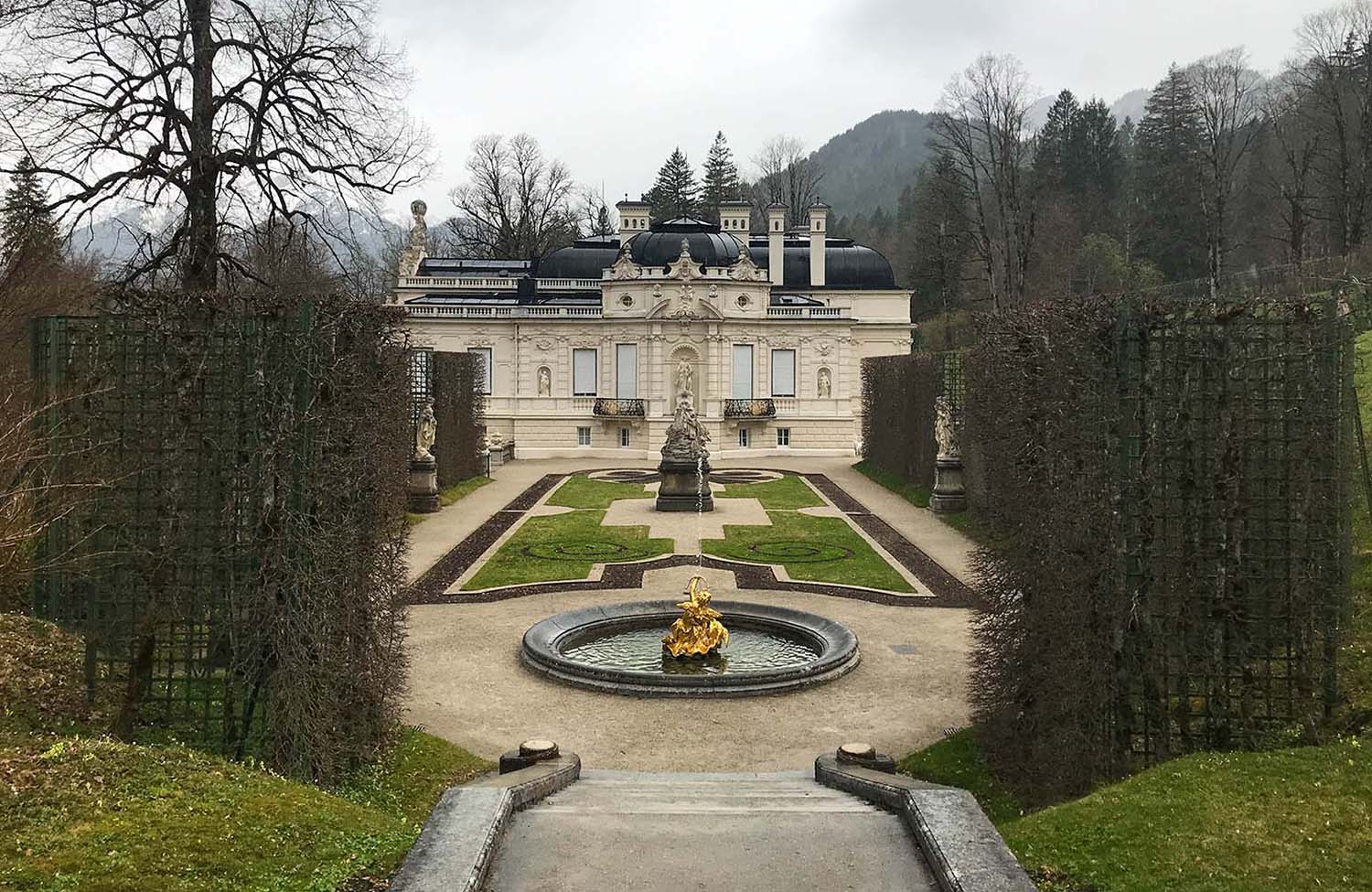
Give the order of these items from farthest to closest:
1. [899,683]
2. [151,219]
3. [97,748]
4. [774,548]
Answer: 1. [774,548]
2. [151,219]
3. [899,683]
4. [97,748]

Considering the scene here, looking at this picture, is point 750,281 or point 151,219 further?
point 750,281

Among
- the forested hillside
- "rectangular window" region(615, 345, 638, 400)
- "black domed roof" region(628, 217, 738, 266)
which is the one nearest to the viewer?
"rectangular window" region(615, 345, 638, 400)

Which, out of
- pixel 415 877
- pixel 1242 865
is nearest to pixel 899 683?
pixel 1242 865

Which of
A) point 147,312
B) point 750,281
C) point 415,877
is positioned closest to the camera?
point 415,877

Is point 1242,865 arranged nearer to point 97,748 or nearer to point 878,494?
point 97,748

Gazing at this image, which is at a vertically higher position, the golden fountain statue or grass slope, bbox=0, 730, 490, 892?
grass slope, bbox=0, 730, 490, 892

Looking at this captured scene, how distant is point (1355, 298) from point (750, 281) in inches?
966

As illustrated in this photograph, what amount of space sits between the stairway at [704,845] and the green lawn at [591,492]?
67.5 ft

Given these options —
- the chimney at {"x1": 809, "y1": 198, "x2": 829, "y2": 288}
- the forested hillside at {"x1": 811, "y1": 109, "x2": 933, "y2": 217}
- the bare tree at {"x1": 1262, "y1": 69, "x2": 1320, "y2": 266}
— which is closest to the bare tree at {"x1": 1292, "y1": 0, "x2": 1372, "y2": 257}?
the bare tree at {"x1": 1262, "y1": 69, "x2": 1320, "y2": 266}

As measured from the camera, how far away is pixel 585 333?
43.3 meters

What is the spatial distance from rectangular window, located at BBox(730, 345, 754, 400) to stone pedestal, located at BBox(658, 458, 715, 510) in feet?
54.0

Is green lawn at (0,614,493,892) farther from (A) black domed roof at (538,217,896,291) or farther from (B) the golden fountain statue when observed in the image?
(A) black domed roof at (538,217,896,291)

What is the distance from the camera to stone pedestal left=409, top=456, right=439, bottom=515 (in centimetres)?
2723

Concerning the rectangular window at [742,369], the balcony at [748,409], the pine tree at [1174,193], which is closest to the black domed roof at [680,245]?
the rectangular window at [742,369]
